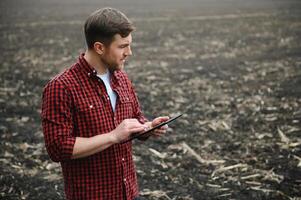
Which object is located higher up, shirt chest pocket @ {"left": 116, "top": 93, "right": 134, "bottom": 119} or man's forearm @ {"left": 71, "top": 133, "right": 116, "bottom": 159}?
shirt chest pocket @ {"left": 116, "top": 93, "right": 134, "bottom": 119}

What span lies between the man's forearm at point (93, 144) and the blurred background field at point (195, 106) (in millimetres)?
2839

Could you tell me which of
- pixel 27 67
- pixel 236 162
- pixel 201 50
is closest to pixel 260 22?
pixel 201 50

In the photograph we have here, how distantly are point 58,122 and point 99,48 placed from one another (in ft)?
1.68

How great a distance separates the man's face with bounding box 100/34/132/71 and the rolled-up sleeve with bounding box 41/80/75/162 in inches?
12.8

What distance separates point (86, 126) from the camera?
8.93ft

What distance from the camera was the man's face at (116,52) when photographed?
2.68 m

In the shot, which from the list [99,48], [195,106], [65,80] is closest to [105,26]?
[99,48]

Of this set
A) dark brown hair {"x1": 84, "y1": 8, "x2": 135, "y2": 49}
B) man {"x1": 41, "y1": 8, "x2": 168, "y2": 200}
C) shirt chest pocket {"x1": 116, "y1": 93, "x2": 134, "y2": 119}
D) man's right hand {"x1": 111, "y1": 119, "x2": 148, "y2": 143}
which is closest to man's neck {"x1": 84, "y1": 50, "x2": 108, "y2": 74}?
man {"x1": 41, "y1": 8, "x2": 168, "y2": 200}

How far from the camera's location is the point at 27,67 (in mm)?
12008

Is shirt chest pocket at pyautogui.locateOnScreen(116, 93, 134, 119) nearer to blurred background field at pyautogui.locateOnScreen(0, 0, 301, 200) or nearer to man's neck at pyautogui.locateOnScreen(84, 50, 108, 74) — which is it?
man's neck at pyautogui.locateOnScreen(84, 50, 108, 74)

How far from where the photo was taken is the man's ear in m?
2.67

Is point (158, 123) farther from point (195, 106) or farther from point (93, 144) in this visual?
point (195, 106)

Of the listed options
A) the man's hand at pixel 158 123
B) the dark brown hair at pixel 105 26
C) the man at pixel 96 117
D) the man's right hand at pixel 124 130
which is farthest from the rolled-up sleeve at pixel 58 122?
the man's hand at pixel 158 123

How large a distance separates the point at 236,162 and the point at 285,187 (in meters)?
0.89
